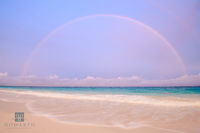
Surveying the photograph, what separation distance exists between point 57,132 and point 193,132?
4406mm

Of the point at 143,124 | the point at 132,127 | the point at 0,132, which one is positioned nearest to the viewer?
the point at 0,132

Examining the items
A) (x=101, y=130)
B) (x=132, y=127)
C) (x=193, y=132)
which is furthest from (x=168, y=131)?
(x=101, y=130)

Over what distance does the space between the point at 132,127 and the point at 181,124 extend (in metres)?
2.01

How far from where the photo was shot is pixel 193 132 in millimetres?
4238

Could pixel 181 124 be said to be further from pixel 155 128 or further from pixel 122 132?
pixel 122 132

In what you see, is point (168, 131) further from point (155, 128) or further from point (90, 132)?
point (90, 132)

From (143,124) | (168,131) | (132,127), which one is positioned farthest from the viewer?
(143,124)

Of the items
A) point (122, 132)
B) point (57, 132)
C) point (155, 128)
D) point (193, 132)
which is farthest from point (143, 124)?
point (57, 132)

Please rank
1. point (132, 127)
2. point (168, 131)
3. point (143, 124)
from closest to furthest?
point (168, 131), point (132, 127), point (143, 124)

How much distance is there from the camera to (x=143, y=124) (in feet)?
16.0

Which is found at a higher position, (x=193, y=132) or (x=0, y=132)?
(x=0, y=132)

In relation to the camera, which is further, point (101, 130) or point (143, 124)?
point (143, 124)

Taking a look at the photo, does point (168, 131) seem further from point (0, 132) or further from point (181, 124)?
point (0, 132)

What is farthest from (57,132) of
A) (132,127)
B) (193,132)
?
(193,132)
